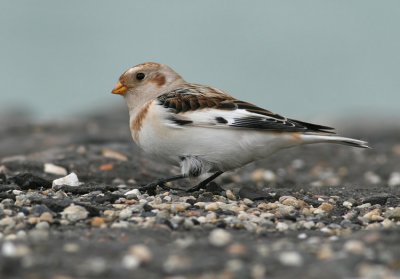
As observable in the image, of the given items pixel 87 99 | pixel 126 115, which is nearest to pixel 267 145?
pixel 126 115

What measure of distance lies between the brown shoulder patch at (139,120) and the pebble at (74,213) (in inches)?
44.5

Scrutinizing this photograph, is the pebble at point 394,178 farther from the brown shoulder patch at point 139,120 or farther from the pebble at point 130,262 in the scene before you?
the pebble at point 130,262

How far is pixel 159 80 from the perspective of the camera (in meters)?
6.43

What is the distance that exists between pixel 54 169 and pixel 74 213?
2.68m

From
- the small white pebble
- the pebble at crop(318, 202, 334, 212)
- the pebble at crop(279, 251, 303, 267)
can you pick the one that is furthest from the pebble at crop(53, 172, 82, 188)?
the pebble at crop(279, 251, 303, 267)

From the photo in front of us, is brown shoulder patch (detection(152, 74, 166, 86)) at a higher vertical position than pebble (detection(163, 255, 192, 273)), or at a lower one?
higher

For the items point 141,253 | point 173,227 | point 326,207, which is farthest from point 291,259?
point 326,207

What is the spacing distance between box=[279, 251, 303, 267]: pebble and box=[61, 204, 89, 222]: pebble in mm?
1465

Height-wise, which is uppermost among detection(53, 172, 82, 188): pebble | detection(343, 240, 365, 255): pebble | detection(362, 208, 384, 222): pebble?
detection(343, 240, 365, 255): pebble

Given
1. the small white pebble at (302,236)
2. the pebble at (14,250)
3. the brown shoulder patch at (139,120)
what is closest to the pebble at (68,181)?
the brown shoulder patch at (139,120)

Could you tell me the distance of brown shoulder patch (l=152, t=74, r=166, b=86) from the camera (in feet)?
21.0

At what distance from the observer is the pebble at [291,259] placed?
3625 millimetres

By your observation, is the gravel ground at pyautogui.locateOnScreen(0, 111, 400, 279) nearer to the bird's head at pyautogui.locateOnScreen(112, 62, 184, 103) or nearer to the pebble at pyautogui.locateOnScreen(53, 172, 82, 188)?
the pebble at pyautogui.locateOnScreen(53, 172, 82, 188)

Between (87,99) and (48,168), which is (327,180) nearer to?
(48,168)
